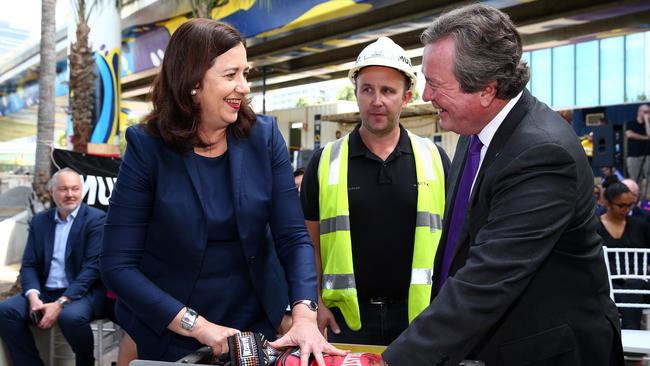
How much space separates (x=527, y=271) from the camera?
57.9 inches

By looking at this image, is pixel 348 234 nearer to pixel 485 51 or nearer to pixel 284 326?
pixel 284 326

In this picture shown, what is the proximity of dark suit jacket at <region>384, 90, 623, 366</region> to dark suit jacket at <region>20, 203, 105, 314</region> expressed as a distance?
3.91 metres

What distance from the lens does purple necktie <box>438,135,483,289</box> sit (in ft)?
6.06

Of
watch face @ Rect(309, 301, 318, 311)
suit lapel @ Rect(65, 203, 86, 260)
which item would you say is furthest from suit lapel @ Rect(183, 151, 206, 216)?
suit lapel @ Rect(65, 203, 86, 260)

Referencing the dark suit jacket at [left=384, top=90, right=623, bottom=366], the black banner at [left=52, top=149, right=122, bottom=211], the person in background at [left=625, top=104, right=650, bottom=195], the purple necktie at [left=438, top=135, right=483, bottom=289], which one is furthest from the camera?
the person in background at [left=625, top=104, right=650, bottom=195]

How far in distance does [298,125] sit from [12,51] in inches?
783

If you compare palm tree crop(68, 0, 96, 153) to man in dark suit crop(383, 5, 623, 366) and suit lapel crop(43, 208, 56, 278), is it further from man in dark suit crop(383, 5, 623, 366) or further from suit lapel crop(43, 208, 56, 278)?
man in dark suit crop(383, 5, 623, 366)

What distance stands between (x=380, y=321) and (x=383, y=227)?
417 millimetres

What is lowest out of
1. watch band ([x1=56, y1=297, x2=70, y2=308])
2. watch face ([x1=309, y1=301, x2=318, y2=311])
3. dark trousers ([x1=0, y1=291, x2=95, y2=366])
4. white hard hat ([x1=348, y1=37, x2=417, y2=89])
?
dark trousers ([x1=0, y1=291, x2=95, y2=366])

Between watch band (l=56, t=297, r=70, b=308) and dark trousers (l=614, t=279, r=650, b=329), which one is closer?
watch band (l=56, t=297, r=70, b=308)

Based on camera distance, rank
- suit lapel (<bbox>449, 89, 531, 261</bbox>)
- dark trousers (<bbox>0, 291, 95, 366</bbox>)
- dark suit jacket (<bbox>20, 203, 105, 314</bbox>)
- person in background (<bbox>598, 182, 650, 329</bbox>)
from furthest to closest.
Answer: person in background (<bbox>598, 182, 650, 329</bbox>), dark suit jacket (<bbox>20, 203, 105, 314</bbox>), dark trousers (<bbox>0, 291, 95, 366</bbox>), suit lapel (<bbox>449, 89, 531, 261</bbox>)

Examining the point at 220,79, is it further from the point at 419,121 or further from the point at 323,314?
the point at 419,121

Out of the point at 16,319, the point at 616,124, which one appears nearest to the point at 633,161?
the point at 616,124

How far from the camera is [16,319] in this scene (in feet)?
15.1
